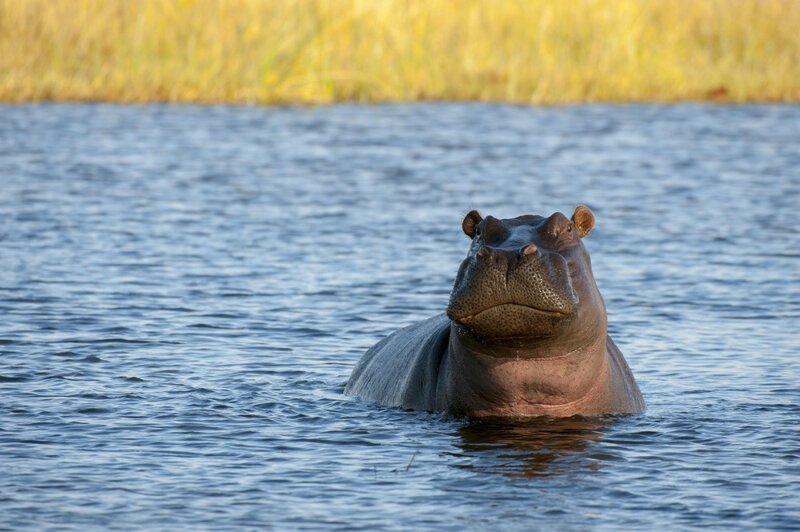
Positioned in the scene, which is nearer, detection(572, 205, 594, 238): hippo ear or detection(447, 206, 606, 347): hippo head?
detection(447, 206, 606, 347): hippo head

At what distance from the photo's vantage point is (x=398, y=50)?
2311cm

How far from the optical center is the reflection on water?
676 centimetres

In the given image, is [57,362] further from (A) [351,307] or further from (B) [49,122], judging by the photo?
(B) [49,122]

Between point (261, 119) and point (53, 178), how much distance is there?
5.58 metres

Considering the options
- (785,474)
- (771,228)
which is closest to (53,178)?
(771,228)

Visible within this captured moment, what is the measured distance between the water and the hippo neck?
108 mm

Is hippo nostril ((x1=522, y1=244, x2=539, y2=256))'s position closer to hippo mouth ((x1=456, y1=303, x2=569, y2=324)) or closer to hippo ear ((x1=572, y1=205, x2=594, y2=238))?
hippo mouth ((x1=456, y1=303, x2=569, y2=324))

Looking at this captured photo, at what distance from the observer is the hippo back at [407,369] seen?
746 centimetres

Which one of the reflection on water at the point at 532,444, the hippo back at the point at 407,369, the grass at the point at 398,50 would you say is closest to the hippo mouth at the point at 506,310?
the reflection on water at the point at 532,444

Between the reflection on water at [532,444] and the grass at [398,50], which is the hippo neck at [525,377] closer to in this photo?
the reflection on water at [532,444]

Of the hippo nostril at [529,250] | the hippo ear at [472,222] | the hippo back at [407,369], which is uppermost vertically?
the hippo ear at [472,222]

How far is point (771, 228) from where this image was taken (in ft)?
45.6

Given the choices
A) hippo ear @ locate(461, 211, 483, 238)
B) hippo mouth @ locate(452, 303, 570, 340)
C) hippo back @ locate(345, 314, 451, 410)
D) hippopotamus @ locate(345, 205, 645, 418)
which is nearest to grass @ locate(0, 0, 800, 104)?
hippo back @ locate(345, 314, 451, 410)

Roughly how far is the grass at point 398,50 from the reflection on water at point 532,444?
49.6 ft
